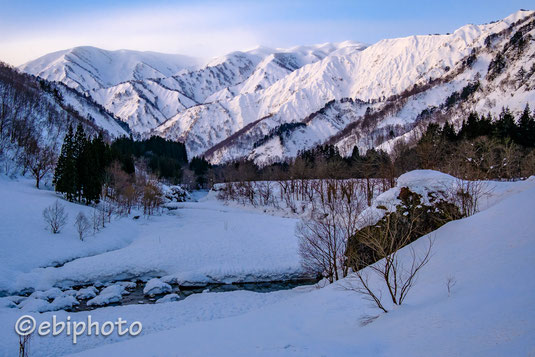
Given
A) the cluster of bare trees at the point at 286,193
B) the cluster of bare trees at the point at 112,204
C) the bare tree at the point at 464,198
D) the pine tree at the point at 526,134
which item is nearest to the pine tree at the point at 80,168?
the cluster of bare trees at the point at 112,204

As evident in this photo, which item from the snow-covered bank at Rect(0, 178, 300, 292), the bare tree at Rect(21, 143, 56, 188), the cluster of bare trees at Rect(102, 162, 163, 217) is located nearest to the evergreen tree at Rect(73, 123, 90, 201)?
the cluster of bare trees at Rect(102, 162, 163, 217)

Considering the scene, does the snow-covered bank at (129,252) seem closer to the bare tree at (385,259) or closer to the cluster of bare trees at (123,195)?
the cluster of bare trees at (123,195)

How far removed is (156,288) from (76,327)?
7586 millimetres

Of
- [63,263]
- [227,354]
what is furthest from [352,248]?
[63,263]

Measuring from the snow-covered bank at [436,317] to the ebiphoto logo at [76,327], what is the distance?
3665mm

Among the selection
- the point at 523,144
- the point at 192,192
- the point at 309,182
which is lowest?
the point at 192,192

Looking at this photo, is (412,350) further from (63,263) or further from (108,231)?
(108,231)

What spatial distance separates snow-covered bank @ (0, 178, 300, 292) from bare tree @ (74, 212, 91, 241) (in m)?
0.66

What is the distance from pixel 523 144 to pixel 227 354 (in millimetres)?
68371

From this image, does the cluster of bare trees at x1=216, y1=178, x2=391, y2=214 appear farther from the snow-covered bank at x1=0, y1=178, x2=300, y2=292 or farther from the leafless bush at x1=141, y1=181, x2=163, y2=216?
the snow-covered bank at x1=0, y1=178, x2=300, y2=292

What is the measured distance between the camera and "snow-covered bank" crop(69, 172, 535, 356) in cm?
730

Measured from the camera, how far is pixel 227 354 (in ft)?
34.6

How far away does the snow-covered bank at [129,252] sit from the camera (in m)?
26.9

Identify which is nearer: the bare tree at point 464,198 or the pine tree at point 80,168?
the bare tree at point 464,198
